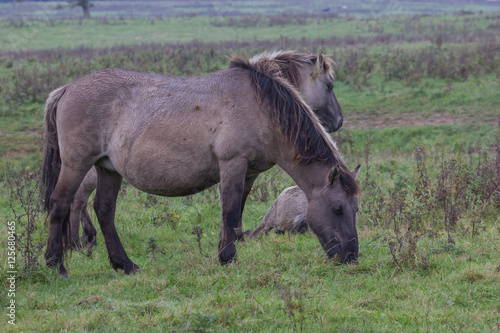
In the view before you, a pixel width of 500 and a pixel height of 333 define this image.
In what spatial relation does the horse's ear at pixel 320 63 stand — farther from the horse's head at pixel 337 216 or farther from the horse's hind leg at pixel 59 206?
the horse's hind leg at pixel 59 206

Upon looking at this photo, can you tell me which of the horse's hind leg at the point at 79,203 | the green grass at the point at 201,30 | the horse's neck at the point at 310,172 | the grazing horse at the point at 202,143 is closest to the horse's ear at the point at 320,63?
the grazing horse at the point at 202,143

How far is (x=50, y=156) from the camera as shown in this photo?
662cm

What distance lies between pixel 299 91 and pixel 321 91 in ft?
1.26

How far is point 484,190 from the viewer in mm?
7926

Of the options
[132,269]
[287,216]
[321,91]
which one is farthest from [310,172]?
[132,269]

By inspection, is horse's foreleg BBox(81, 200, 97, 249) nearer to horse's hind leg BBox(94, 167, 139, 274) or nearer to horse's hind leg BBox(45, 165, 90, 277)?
horse's hind leg BBox(94, 167, 139, 274)

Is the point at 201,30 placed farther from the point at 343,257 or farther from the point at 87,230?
the point at 343,257

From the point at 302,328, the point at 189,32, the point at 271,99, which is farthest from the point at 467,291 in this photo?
the point at 189,32

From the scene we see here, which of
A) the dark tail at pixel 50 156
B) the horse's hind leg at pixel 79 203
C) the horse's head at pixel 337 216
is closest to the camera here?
the horse's head at pixel 337 216

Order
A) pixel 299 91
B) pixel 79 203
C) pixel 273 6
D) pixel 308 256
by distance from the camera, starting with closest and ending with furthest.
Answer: pixel 308 256 < pixel 79 203 < pixel 299 91 < pixel 273 6

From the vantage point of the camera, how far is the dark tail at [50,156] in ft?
21.6

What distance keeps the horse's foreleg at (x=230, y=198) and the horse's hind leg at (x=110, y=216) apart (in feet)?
3.67

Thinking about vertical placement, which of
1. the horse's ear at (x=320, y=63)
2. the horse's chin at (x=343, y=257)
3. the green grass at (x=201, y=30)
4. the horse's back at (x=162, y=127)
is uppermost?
the horse's ear at (x=320, y=63)

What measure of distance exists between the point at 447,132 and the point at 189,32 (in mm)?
32720
